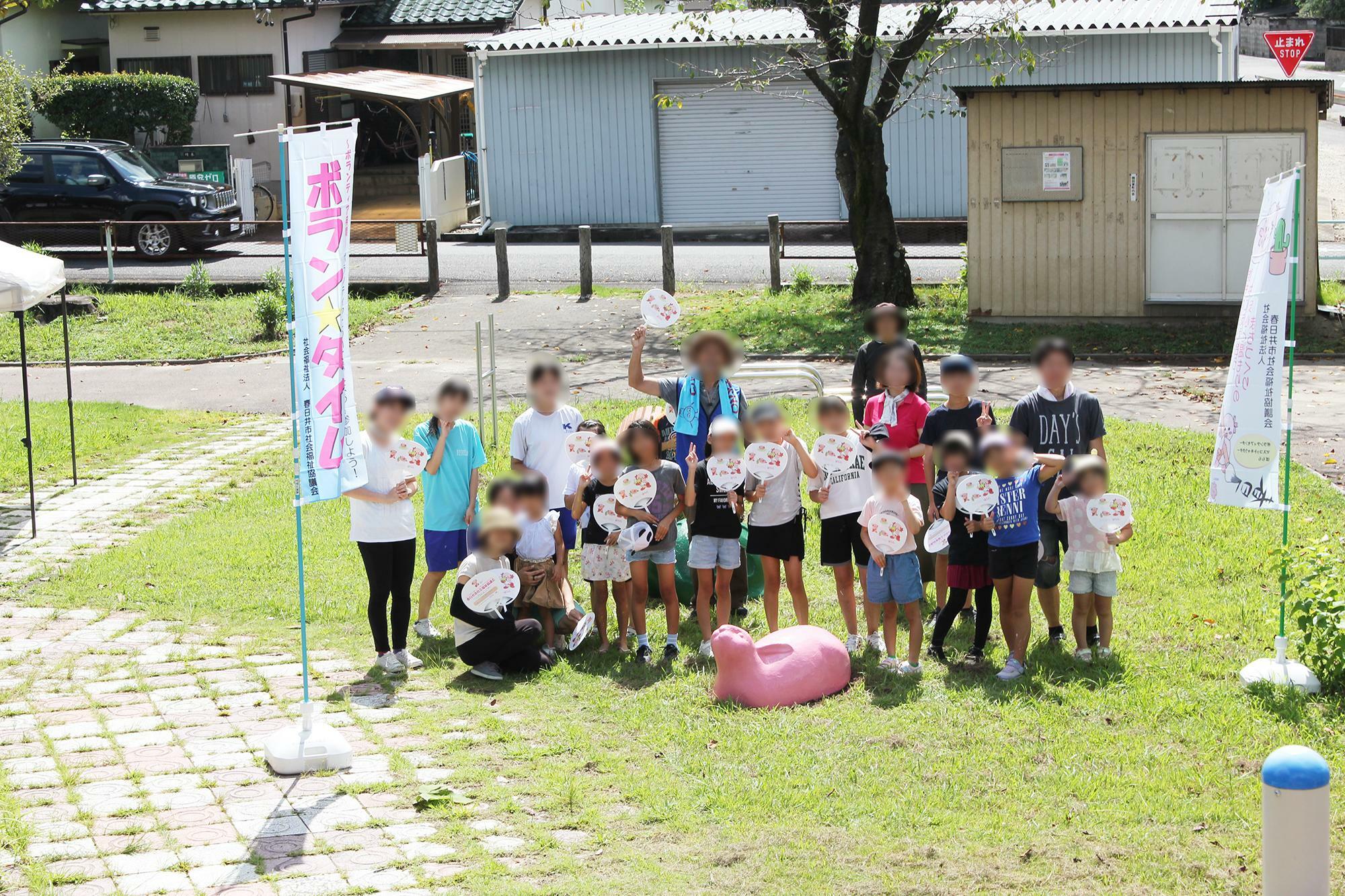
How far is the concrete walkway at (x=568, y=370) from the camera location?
13.9 m

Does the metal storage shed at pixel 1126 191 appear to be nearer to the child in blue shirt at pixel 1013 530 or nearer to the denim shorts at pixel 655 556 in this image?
the child in blue shirt at pixel 1013 530

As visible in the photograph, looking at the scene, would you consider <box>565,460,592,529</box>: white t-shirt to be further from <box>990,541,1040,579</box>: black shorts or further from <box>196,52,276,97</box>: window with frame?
<box>196,52,276,97</box>: window with frame

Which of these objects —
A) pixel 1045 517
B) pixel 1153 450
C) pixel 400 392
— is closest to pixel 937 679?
pixel 1045 517

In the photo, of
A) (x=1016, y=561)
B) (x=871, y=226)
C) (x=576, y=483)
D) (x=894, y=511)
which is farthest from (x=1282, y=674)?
(x=871, y=226)

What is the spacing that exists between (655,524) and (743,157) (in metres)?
21.2

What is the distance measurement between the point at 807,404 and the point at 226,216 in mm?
14550

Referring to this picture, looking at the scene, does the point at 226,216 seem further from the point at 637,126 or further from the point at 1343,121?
→ the point at 1343,121

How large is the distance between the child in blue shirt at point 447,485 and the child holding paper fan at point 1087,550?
10.5 feet

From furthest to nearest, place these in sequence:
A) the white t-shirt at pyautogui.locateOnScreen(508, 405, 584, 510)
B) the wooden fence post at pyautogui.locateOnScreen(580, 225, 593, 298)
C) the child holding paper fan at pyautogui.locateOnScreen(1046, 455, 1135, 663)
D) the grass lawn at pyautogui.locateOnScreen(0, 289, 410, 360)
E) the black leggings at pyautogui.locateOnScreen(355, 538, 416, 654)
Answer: the wooden fence post at pyautogui.locateOnScreen(580, 225, 593, 298) < the grass lawn at pyautogui.locateOnScreen(0, 289, 410, 360) < the white t-shirt at pyautogui.locateOnScreen(508, 405, 584, 510) < the black leggings at pyautogui.locateOnScreen(355, 538, 416, 654) < the child holding paper fan at pyautogui.locateOnScreen(1046, 455, 1135, 663)

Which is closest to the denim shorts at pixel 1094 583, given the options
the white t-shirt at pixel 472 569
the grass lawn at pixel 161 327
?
the white t-shirt at pixel 472 569

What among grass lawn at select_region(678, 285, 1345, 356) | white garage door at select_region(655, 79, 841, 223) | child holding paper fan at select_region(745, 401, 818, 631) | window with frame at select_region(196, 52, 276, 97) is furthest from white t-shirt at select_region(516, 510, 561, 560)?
window with frame at select_region(196, 52, 276, 97)

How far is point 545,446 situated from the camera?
8203 mm

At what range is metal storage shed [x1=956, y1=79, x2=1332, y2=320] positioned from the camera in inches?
653

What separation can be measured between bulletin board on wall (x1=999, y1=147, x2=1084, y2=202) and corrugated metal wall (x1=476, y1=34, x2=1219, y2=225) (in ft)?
31.7
